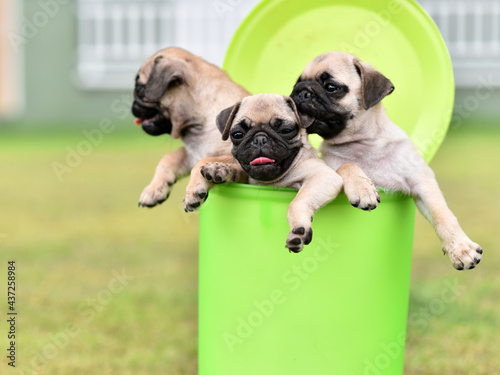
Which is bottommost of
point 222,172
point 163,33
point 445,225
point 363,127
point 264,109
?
point 163,33

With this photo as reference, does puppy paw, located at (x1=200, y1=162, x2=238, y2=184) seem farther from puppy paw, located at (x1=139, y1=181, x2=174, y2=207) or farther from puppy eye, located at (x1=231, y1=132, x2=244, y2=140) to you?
puppy paw, located at (x1=139, y1=181, x2=174, y2=207)

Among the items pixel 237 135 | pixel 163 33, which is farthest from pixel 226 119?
pixel 163 33

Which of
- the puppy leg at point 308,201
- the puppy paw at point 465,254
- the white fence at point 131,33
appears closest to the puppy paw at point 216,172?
the puppy leg at point 308,201

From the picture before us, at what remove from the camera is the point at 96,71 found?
11828 mm

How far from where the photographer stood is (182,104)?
102 inches

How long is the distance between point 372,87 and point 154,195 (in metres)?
0.93

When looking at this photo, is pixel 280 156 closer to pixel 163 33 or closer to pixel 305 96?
pixel 305 96

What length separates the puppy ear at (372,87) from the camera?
88.3 inches

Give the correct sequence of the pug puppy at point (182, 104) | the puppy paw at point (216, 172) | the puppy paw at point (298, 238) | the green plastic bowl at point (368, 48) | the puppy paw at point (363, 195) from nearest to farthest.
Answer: the puppy paw at point (298, 238) → the puppy paw at point (363, 195) → the puppy paw at point (216, 172) → the pug puppy at point (182, 104) → the green plastic bowl at point (368, 48)

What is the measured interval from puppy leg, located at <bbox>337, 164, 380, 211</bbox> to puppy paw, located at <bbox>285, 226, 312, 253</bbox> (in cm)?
20

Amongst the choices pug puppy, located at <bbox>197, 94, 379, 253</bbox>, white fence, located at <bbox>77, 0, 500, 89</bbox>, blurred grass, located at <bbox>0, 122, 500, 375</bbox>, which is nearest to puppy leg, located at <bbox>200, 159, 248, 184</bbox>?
pug puppy, located at <bbox>197, 94, 379, 253</bbox>

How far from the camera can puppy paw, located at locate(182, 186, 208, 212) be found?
2.14 m

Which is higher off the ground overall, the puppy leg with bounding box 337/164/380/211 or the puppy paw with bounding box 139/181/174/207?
the puppy leg with bounding box 337/164/380/211

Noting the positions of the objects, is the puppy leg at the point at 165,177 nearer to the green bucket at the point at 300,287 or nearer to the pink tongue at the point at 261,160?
the green bucket at the point at 300,287
